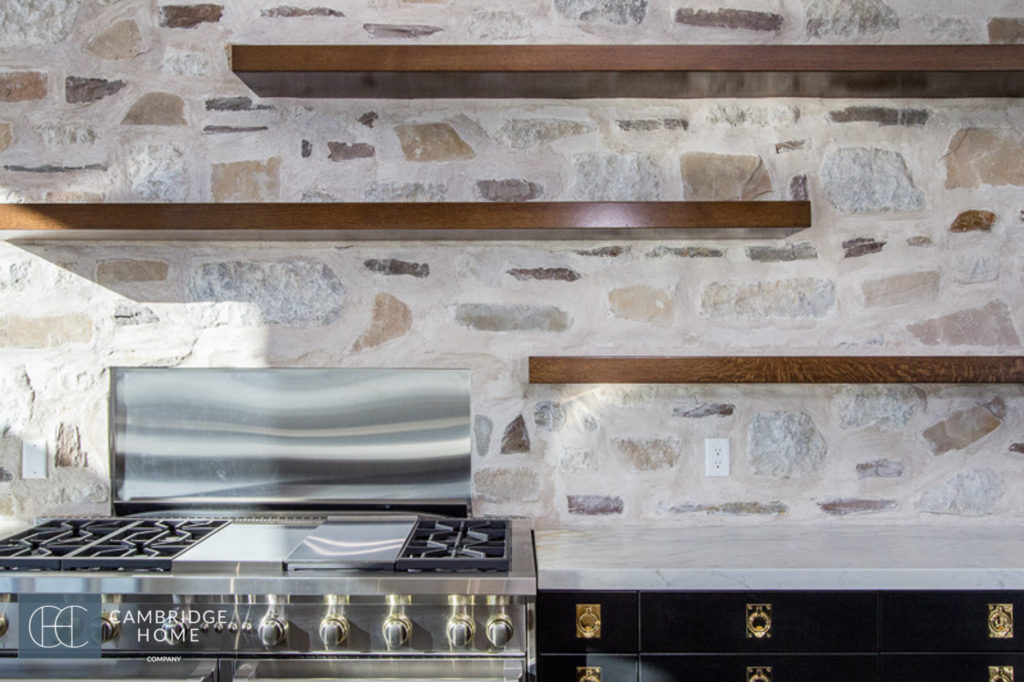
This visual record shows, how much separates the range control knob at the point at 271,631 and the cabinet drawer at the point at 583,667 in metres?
0.55

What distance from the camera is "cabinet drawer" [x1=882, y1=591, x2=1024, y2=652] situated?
1688mm

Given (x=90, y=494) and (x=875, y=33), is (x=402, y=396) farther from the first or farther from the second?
(x=875, y=33)

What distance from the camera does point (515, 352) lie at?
221 cm

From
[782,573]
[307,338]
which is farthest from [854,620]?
[307,338]

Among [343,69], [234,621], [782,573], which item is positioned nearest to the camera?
[234,621]

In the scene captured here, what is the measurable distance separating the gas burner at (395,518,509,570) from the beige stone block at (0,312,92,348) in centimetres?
112

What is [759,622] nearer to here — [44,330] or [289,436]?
[289,436]

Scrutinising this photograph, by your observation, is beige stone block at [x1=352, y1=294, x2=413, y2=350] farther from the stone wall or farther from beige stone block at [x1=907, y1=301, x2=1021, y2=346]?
beige stone block at [x1=907, y1=301, x2=1021, y2=346]

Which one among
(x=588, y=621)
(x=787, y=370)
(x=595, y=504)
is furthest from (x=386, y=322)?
(x=787, y=370)

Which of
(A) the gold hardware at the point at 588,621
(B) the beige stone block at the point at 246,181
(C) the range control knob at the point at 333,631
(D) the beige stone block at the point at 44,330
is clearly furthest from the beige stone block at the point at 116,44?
(A) the gold hardware at the point at 588,621

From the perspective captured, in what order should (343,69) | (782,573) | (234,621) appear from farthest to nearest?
(343,69)
(782,573)
(234,621)

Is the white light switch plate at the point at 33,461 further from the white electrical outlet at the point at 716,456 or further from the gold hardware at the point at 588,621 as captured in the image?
the white electrical outlet at the point at 716,456

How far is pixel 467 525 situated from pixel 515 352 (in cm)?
51

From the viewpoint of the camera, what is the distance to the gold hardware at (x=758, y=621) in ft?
→ 5.53
